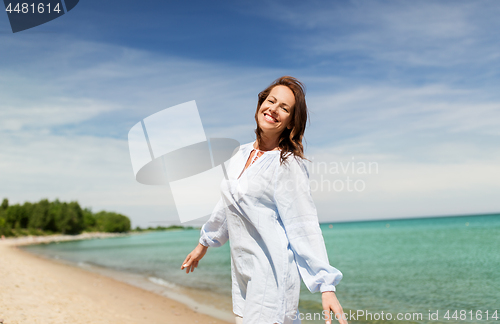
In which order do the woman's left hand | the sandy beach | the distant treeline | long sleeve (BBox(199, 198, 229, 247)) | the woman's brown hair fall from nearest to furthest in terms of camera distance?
1. the woman's left hand
2. the woman's brown hair
3. long sleeve (BBox(199, 198, 229, 247))
4. the sandy beach
5. the distant treeline

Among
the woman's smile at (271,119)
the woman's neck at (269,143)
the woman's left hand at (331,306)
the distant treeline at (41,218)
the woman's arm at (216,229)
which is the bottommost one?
the distant treeline at (41,218)

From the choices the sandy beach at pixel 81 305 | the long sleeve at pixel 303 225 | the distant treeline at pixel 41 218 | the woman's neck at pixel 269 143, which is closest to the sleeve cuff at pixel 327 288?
the long sleeve at pixel 303 225

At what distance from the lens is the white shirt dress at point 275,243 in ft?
5.06

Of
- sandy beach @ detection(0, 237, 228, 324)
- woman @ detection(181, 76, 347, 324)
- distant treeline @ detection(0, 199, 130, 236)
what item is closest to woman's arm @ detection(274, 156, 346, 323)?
woman @ detection(181, 76, 347, 324)

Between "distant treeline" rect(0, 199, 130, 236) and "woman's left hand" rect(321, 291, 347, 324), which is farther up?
"woman's left hand" rect(321, 291, 347, 324)

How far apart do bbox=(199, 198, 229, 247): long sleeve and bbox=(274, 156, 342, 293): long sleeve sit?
428mm

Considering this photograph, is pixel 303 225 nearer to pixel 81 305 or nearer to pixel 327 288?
pixel 327 288

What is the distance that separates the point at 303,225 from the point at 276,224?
13cm

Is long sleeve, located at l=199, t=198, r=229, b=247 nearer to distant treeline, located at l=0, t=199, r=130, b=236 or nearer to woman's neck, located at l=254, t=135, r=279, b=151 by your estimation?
woman's neck, located at l=254, t=135, r=279, b=151

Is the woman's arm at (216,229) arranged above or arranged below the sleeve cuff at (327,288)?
above

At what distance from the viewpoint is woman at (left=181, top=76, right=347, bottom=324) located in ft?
5.07

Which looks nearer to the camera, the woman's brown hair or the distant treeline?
the woman's brown hair

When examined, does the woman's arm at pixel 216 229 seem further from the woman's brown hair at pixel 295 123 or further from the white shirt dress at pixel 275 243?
the woman's brown hair at pixel 295 123

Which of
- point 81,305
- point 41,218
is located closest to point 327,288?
point 81,305
